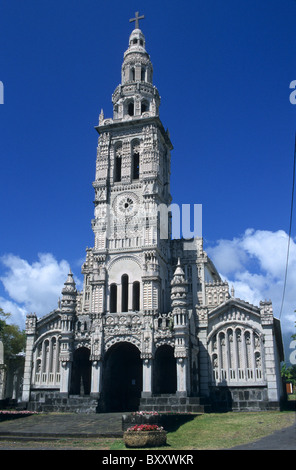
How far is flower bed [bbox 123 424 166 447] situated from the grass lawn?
474 mm

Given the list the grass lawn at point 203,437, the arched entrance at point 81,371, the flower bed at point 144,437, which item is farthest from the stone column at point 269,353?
the flower bed at point 144,437

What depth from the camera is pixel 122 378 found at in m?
48.3

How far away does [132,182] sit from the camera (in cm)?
5366

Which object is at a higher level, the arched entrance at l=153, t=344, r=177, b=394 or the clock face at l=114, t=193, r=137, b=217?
the clock face at l=114, t=193, r=137, b=217

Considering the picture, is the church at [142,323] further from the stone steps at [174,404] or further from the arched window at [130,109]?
the arched window at [130,109]

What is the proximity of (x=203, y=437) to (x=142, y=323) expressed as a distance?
20.0 meters

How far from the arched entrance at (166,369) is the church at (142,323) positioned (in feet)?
0.33

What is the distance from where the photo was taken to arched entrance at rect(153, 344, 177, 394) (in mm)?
45188

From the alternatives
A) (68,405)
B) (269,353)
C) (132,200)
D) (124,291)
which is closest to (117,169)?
(132,200)

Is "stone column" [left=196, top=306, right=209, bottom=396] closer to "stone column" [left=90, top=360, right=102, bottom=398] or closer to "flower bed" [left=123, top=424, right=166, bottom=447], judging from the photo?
"stone column" [left=90, top=360, right=102, bottom=398]

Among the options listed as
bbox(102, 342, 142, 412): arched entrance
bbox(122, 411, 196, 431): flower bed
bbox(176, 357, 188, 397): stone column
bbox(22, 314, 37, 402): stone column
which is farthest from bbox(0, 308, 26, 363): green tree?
bbox(122, 411, 196, 431): flower bed

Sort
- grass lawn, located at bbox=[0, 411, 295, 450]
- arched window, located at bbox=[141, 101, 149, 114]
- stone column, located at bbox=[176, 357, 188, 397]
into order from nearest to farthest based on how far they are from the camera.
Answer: grass lawn, located at bbox=[0, 411, 295, 450]
stone column, located at bbox=[176, 357, 188, 397]
arched window, located at bbox=[141, 101, 149, 114]

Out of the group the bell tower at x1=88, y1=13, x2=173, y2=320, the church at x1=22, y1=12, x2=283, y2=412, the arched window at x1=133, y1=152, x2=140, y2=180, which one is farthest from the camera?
the arched window at x1=133, y1=152, x2=140, y2=180
